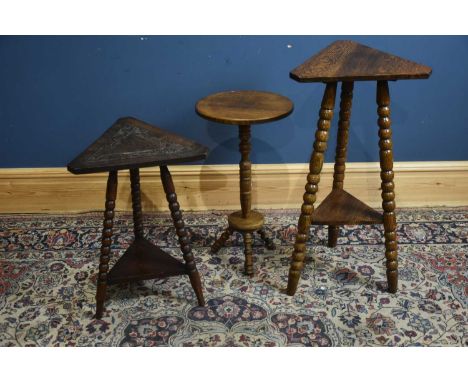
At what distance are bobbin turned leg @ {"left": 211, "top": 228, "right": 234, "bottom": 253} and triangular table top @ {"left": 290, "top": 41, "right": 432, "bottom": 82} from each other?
920 millimetres

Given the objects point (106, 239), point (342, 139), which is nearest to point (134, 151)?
point (106, 239)

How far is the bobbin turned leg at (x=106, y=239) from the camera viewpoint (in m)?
2.09

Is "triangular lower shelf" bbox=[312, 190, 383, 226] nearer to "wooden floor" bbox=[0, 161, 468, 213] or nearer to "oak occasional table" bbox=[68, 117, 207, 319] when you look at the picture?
"wooden floor" bbox=[0, 161, 468, 213]

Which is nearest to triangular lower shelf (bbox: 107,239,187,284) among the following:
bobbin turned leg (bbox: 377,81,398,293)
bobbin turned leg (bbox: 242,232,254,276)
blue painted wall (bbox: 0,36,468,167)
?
bobbin turned leg (bbox: 242,232,254,276)

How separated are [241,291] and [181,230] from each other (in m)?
0.44

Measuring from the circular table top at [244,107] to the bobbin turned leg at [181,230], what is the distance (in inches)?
12.4

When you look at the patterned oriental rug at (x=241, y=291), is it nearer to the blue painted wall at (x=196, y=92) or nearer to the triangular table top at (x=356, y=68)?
the blue painted wall at (x=196, y=92)

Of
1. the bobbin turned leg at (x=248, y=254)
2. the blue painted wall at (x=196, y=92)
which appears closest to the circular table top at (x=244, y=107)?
the blue painted wall at (x=196, y=92)

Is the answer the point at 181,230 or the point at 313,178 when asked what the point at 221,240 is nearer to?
the point at 181,230

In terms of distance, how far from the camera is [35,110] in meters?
2.85

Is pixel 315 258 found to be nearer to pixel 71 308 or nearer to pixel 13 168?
pixel 71 308

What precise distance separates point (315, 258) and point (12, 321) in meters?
1.40

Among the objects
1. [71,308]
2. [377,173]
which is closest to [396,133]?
[377,173]

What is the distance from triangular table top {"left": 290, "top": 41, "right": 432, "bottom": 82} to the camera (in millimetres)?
1987
